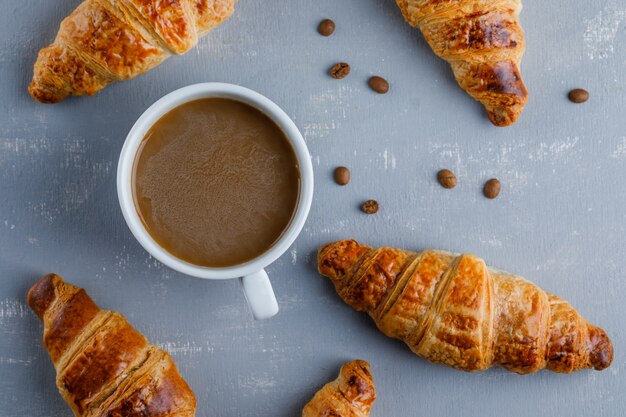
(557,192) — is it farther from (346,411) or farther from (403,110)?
(346,411)

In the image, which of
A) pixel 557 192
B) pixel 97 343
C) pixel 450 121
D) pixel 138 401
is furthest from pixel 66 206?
pixel 557 192

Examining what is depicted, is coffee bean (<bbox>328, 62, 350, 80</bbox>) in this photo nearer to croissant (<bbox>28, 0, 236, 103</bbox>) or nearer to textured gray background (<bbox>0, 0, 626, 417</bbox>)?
textured gray background (<bbox>0, 0, 626, 417</bbox>)

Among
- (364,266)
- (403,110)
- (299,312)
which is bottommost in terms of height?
(299,312)

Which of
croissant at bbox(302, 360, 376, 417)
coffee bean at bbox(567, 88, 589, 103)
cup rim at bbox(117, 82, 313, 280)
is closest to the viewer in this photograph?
cup rim at bbox(117, 82, 313, 280)

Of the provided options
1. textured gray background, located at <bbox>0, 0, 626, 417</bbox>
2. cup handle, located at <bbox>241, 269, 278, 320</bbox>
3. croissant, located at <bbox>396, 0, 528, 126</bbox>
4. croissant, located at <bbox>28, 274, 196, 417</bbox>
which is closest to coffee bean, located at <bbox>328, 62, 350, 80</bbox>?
textured gray background, located at <bbox>0, 0, 626, 417</bbox>

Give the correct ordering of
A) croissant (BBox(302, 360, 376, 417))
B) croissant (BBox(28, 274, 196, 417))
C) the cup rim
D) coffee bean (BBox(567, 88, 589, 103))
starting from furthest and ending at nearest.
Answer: coffee bean (BBox(567, 88, 589, 103)) < croissant (BBox(302, 360, 376, 417)) < croissant (BBox(28, 274, 196, 417)) < the cup rim

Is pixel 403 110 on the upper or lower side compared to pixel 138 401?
upper

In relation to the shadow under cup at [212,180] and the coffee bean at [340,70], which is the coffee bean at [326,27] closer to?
the coffee bean at [340,70]
